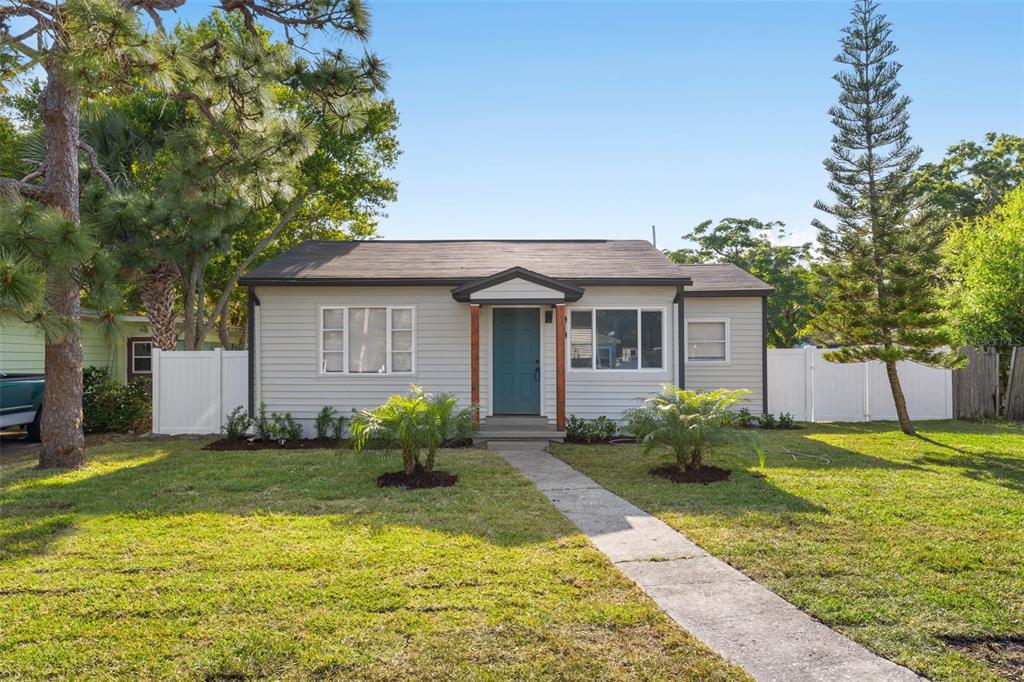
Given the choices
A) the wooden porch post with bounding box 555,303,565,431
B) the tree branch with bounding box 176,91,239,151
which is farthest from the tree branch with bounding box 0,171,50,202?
the wooden porch post with bounding box 555,303,565,431

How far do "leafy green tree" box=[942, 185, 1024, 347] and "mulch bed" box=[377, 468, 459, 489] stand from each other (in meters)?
13.0

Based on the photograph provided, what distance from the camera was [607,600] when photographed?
3.92 meters

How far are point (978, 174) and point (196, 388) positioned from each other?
120ft

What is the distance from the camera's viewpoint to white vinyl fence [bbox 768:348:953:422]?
14094 millimetres

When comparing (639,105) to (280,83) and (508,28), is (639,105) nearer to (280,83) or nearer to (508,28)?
(508,28)

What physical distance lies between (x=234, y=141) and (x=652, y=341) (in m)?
8.00

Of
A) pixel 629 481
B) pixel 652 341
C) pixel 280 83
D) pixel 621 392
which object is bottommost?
pixel 629 481

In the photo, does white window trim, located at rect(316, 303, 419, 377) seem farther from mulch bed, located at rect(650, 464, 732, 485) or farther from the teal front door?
mulch bed, located at rect(650, 464, 732, 485)

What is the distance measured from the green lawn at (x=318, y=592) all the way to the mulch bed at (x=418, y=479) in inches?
11.9

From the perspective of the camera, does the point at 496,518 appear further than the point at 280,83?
No

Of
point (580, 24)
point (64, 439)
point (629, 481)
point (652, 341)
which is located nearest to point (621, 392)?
point (652, 341)

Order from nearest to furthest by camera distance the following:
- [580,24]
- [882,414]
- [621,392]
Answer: [580,24], [621,392], [882,414]

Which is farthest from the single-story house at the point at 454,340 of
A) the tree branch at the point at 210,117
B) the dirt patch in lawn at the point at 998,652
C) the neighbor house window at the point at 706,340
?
the dirt patch in lawn at the point at 998,652

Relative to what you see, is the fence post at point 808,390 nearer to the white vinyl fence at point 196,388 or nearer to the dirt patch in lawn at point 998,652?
the dirt patch in lawn at point 998,652
